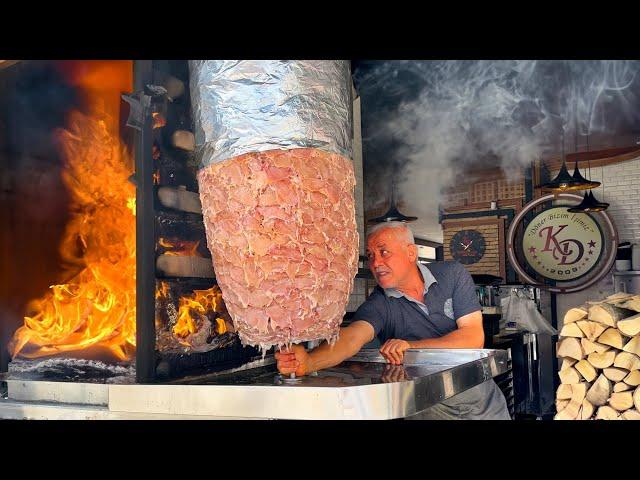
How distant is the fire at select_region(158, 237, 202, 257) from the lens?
1.81 meters

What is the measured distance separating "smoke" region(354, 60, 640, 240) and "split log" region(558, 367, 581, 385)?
10.9ft

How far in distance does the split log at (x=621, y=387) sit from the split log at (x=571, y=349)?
24cm

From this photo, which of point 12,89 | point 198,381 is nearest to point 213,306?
point 198,381

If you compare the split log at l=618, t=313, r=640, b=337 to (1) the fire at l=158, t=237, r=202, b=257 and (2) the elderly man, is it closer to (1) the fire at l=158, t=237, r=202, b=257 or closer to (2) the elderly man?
(2) the elderly man

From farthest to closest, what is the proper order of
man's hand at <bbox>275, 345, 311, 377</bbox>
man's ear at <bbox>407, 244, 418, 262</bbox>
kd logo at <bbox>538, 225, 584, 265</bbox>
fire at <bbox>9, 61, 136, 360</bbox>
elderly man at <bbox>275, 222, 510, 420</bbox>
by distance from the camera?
kd logo at <bbox>538, 225, 584, 265</bbox> → man's ear at <bbox>407, 244, 418, 262</bbox> → elderly man at <bbox>275, 222, 510, 420</bbox> → fire at <bbox>9, 61, 136, 360</bbox> → man's hand at <bbox>275, 345, 311, 377</bbox>

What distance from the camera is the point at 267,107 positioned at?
5.13 feet

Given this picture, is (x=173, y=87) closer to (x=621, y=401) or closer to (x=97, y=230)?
(x=97, y=230)

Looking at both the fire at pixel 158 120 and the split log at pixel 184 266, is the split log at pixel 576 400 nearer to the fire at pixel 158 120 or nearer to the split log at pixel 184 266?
the split log at pixel 184 266

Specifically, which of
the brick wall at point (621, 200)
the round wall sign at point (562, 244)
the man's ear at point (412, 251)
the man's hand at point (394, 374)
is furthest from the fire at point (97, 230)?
the brick wall at point (621, 200)

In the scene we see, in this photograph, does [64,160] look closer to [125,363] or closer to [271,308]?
[125,363]

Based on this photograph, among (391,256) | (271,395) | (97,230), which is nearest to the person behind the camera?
(271,395)

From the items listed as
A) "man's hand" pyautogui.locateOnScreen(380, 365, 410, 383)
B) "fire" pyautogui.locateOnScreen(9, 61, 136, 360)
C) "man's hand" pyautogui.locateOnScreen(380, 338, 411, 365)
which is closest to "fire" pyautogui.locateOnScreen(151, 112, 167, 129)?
"fire" pyautogui.locateOnScreen(9, 61, 136, 360)

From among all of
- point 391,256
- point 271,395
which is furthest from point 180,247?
point 391,256

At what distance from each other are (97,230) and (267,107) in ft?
3.02
